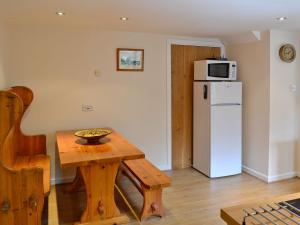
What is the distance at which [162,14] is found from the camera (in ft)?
9.20

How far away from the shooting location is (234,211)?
1.23m

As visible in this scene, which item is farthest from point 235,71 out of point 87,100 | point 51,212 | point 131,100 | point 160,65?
point 51,212

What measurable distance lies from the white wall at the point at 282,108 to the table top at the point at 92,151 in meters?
2.18

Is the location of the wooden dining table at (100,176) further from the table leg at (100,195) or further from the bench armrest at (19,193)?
the bench armrest at (19,193)

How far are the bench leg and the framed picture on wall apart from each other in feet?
6.04

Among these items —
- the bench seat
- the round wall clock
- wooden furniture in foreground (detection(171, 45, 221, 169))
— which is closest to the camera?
the bench seat

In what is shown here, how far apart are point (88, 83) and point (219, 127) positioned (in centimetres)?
196

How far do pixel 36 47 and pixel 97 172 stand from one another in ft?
6.21

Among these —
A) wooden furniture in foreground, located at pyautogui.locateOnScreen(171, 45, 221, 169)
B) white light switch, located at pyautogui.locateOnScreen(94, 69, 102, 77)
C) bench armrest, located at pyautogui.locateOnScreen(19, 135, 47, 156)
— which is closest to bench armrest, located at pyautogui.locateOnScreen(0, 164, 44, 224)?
bench armrest, located at pyautogui.locateOnScreen(19, 135, 47, 156)

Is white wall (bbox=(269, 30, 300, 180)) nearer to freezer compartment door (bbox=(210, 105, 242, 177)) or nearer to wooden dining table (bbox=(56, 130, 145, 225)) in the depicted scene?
freezer compartment door (bbox=(210, 105, 242, 177))

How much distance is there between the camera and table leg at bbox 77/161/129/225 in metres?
2.57

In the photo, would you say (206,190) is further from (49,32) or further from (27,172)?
(49,32)

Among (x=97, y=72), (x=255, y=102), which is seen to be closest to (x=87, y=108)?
(x=97, y=72)

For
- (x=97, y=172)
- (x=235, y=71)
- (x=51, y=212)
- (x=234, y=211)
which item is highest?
(x=235, y=71)
